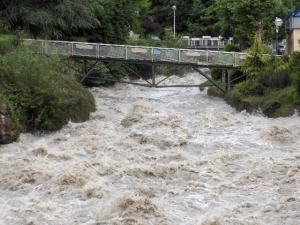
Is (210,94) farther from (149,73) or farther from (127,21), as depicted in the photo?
(149,73)

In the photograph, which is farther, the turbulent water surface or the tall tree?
the tall tree

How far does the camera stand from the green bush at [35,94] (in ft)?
68.4

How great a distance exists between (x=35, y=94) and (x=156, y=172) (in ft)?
23.5

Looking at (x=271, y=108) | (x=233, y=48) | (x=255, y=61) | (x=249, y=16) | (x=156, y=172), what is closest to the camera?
(x=156, y=172)

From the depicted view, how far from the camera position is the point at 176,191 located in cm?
1423

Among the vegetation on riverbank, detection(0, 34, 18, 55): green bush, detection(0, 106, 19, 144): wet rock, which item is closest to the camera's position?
detection(0, 106, 19, 144): wet rock

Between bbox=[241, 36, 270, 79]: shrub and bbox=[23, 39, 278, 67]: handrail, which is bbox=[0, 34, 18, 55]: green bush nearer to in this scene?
bbox=[23, 39, 278, 67]: handrail

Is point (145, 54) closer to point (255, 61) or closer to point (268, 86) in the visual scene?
point (255, 61)

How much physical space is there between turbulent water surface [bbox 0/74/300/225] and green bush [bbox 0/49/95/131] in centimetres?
64

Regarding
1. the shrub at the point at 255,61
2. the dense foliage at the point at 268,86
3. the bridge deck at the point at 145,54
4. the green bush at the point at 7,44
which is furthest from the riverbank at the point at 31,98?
the shrub at the point at 255,61

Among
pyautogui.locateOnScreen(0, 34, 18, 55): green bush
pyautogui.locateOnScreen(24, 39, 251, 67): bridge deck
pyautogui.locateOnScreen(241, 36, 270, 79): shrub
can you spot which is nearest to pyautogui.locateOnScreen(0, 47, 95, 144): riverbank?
pyautogui.locateOnScreen(0, 34, 18, 55): green bush

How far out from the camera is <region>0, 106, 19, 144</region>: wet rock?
1895cm

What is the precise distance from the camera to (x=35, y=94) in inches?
832

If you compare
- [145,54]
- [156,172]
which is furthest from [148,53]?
[156,172]
